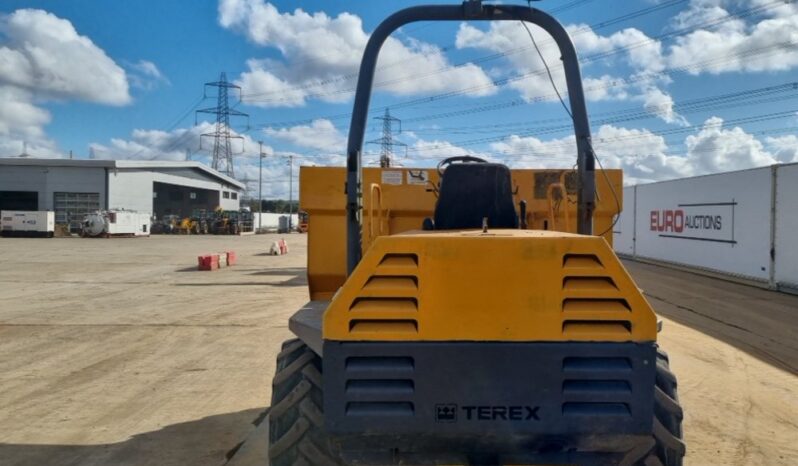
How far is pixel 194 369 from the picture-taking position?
739 cm

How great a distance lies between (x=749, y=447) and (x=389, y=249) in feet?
13.4

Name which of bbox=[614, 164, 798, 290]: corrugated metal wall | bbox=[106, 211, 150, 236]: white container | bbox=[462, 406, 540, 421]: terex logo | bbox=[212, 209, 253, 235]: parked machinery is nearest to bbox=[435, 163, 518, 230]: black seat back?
bbox=[462, 406, 540, 421]: terex logo

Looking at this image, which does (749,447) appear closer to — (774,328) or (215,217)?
(774,328)

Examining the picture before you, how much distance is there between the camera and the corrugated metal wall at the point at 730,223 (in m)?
14.6

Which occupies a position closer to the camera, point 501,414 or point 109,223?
point 501,414

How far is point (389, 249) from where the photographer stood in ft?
8.23

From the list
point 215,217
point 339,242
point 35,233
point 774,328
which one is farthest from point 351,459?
point 215,217

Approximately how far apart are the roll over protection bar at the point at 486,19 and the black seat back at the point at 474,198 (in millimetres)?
451

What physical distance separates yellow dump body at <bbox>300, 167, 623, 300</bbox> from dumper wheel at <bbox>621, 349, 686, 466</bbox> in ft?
6.73

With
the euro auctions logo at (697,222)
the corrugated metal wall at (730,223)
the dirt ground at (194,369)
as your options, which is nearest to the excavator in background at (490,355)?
the dirt ground at (194,369)

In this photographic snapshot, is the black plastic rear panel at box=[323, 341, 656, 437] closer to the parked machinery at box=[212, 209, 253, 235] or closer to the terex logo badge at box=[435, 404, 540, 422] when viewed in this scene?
the terex logo badge at box=[435, 404, 540, 422]

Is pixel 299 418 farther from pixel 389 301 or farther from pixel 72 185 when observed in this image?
pixel 72 185

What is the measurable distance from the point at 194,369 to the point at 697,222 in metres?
17.4

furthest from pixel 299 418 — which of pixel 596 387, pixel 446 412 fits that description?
pixel 596 387
